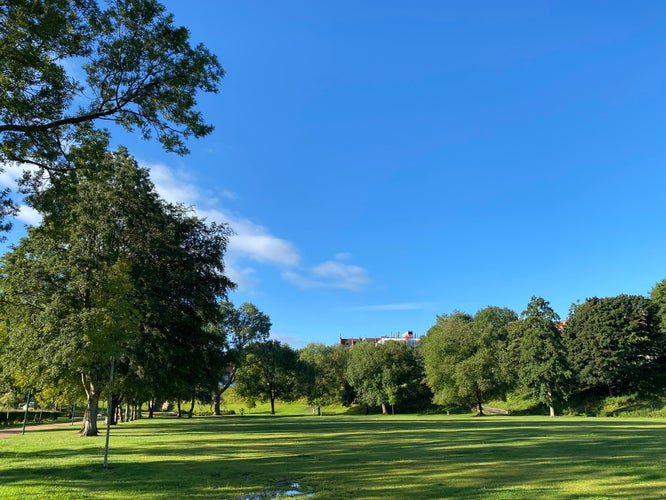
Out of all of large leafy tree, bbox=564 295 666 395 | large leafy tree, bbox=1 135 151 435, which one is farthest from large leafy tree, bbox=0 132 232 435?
large leafy tree, bbox=564 295 666 395

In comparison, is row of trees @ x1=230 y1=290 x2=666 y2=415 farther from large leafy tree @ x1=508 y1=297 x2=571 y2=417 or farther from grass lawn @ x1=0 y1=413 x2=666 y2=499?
grass lawn @ x1=0 y1=413 x2=666 y2=499

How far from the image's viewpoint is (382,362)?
72.2 meters

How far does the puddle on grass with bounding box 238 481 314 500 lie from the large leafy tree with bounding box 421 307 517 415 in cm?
5396

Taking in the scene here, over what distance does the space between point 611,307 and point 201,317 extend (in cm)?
5527

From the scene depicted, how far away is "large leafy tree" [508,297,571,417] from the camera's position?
2105 inches

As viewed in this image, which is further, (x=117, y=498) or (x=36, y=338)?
(x=36, y=338)

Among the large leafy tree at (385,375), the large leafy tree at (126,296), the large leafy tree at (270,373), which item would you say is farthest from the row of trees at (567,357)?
the large leafy tree at (126,296)

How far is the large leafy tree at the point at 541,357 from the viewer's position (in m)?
53.5

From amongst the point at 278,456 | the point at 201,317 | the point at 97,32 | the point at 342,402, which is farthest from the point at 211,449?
the point at 342,402

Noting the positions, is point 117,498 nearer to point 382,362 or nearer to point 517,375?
point 517,375

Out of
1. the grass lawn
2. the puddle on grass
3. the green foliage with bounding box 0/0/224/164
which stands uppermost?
the green foliage with bounding box 0/0/224/164

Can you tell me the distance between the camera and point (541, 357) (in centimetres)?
5462

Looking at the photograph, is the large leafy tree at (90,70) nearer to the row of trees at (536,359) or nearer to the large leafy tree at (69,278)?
the large leafy tree at (69,278)

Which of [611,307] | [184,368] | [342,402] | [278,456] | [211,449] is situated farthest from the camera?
[342,402]
